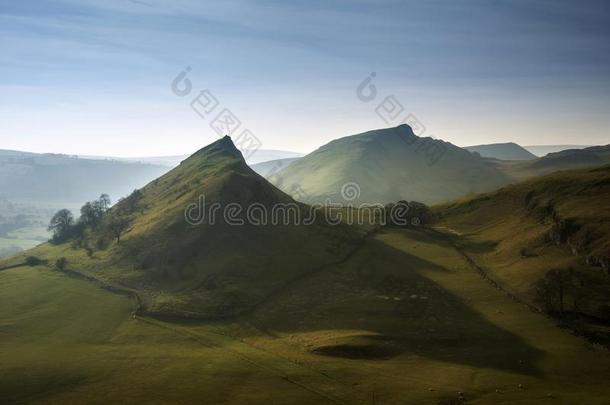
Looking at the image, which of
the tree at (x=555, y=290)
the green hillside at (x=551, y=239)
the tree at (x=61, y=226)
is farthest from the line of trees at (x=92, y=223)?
the tree at (x=555, y=290)

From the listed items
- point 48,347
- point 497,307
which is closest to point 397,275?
point 497,307

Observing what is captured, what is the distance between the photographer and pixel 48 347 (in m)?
86.0

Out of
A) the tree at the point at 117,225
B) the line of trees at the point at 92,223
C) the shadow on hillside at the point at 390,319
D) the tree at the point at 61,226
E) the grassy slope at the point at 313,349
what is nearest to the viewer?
the grassy slope at the point at 313,349

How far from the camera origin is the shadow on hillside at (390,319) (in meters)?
82.9

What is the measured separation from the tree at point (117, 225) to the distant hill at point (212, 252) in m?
2.44

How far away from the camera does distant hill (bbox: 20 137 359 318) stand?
4528 inches

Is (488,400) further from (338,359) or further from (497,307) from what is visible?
(497,307)

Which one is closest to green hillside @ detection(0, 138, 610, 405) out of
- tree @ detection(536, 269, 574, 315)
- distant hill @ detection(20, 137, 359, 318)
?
distant hill @ detection(20, 137, 359, 318)

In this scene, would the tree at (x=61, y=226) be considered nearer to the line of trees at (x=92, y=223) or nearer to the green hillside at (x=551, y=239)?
the line of trees at (x=92, y=223)

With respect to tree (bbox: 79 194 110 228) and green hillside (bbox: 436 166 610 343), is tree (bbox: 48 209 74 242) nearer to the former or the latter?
tree (bbox: 79 194 110 228)

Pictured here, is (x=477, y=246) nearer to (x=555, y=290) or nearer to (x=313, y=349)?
(x=555, y=290)

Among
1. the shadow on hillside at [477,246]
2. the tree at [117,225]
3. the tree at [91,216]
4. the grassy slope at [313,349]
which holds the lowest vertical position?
the grassy slope at [313,349]

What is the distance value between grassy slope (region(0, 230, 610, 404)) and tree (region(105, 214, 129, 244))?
32154mm

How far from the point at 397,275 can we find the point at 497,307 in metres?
30.5
